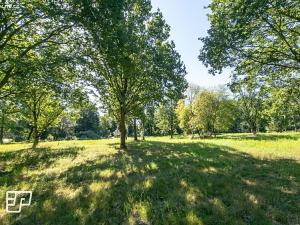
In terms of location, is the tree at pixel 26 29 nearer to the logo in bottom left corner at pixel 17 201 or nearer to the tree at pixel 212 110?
the logo in bottom left corner at pixel 17 201

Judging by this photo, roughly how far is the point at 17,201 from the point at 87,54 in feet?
30.0

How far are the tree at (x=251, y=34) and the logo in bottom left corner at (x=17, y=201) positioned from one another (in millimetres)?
12306

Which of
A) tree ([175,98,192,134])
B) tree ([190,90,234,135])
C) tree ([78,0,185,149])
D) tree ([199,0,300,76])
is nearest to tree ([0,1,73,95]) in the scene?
tree ([78,0,185,149])

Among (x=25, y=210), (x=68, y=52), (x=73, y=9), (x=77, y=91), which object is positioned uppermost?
(x=73, y=9)

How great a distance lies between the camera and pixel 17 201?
9.34 m

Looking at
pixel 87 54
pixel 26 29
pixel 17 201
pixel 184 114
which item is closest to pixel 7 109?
pixel 26 29

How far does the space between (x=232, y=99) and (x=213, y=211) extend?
66165 millimetres

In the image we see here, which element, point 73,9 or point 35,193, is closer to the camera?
point 35,193

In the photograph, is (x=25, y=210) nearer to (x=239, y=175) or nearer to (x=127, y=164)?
(x=127, y=164)

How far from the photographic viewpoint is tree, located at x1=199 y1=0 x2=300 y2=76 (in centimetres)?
1338

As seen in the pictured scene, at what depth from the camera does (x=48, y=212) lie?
26.1 ft

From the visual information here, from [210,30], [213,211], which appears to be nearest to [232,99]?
[210,30]

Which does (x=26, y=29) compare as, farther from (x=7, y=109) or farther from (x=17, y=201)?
(x=17, y=201)

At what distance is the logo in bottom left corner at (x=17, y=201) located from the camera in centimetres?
852
